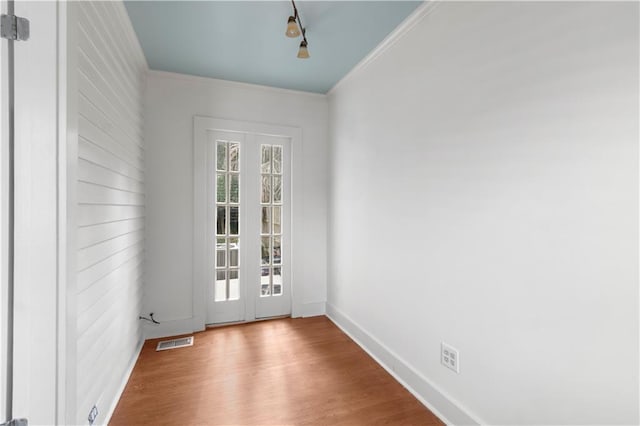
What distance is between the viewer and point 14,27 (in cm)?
89

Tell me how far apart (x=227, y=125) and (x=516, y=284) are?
284 cm

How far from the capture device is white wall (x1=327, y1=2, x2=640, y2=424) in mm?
1067

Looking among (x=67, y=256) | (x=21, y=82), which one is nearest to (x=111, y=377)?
(x=67, y=256)

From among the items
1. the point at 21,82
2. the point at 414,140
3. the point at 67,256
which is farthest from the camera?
the point at 414,140

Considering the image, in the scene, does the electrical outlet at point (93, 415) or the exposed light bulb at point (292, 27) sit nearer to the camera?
the electrical outlet at point (93, 415)

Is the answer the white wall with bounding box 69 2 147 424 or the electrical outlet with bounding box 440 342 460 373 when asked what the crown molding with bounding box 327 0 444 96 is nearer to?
the white wall with bounding box 69 2 147 424

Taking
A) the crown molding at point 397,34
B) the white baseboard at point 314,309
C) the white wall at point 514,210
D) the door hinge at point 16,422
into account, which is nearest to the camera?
the door hinge at point 16,422

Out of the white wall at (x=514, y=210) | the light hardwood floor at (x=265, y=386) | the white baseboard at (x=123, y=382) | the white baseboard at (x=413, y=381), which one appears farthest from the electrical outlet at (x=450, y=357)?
the white baseboard at (x=123, y=382)

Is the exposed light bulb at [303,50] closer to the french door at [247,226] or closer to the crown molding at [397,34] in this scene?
the crown molding at [397,34]

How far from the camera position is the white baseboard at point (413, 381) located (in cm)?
167

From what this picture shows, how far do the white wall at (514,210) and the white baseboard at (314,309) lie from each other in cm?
111

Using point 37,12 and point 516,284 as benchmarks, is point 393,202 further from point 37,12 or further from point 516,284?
point 37,12

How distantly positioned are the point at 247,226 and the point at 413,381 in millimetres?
2123

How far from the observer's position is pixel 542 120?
1.28 meters
